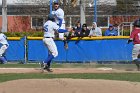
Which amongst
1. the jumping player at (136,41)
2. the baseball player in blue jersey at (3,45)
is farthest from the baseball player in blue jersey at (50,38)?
the baseball player in blue jersey at (3,45)

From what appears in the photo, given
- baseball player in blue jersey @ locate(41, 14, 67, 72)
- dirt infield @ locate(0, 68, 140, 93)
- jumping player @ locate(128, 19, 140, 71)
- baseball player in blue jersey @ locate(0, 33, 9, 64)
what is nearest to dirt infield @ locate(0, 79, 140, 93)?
dirt infield @ locate(0, 68, 140, 93)

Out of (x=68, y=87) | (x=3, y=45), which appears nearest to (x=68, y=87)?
(x=68, y=87)

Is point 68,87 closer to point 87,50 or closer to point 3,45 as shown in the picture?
point 87,50

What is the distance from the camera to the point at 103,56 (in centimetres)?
2283

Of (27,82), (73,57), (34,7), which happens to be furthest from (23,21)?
(27,82)

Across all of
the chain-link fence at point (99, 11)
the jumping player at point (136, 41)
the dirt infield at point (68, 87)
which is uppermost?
the chain-link fence at point (99, 11)

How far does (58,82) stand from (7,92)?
120 centimetres

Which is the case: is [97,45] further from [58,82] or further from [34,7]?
[34,7]

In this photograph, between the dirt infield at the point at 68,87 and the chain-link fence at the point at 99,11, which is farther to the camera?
the chain-link fence at the point at 99,11

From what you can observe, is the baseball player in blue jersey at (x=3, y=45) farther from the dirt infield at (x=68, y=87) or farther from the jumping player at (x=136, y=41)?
the dirt infield at (x=68, y=87)

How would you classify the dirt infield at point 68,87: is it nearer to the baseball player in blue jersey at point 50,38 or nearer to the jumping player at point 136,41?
the baseball player in blue jersey at point 50,38

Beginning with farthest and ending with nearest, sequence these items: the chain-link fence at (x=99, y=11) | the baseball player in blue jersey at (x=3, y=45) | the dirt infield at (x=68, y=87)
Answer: the chain-link fence at (x=99, y=11)
the baseball player in blue jersey at (x=3, y=45)
the dirt infield at (x=68, y=87)

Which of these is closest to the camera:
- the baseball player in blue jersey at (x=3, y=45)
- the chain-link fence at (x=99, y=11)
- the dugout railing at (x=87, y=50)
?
the dugout railing at (x=87, y=50)

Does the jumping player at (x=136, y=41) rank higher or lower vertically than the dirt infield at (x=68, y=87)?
higher
